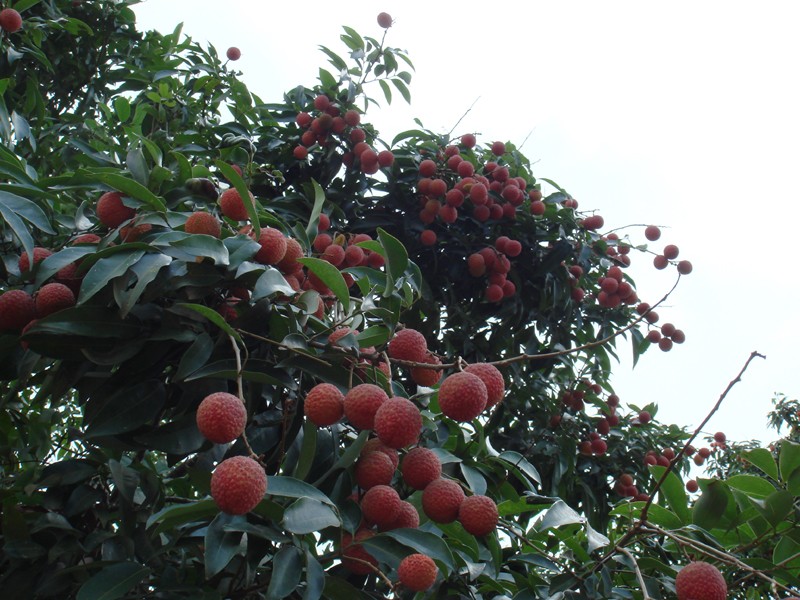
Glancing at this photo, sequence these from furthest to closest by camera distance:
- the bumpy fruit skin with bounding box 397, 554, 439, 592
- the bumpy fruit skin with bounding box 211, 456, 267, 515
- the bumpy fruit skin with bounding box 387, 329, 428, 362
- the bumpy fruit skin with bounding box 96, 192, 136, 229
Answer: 1. the bumpy fruit skin with bounding box 96, 192, 136, 229
2. the bumpy fruit skin with bounding box 387, 329, 428, 362
3. the bumpy fruit skin with bounding box 397, 554, 439, 592
4. the bumpy fruit skin with bounding box 211, 456, 267, 515

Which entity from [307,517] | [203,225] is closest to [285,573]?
[307,517]

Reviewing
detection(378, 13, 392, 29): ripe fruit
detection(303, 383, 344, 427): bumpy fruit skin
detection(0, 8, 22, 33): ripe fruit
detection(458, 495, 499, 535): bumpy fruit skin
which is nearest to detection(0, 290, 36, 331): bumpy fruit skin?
detection(303, 383, 344, 427): bumpy fruit skin

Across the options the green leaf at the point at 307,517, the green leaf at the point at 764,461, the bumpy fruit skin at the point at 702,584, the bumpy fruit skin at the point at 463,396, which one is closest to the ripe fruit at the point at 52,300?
the green leaf at the point at 307,517

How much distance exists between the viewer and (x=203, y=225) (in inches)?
47.6

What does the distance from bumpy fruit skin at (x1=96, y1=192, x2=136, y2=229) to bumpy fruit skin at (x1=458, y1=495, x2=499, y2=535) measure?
0.81m

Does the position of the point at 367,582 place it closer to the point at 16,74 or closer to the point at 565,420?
the point at 565,420

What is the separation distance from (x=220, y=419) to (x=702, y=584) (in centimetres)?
67

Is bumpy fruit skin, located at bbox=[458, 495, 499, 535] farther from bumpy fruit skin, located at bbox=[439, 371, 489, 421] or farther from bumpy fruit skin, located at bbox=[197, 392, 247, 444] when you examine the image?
bumpy fruit skin, located at bbox=[197, 392, 247, 444]

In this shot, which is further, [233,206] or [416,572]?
[233,206]

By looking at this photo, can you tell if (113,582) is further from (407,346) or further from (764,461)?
(764,461)

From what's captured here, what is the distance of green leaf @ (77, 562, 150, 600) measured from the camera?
1.03m

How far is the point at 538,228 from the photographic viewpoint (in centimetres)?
300

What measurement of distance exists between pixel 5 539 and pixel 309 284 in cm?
71

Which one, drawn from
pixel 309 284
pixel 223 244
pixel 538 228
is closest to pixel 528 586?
pixel 309 284
